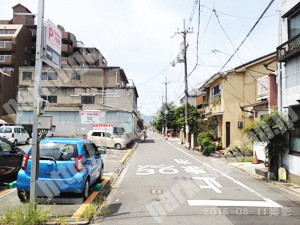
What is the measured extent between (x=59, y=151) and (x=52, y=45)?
8.48ft

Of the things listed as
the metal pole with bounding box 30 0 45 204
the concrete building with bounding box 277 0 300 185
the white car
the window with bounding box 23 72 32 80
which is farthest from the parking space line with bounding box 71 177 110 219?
the window with bounding box 23 72 32 80

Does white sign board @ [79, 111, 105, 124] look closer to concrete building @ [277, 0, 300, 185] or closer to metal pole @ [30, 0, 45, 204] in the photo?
concrete building @ [277, 0, 300, 185]

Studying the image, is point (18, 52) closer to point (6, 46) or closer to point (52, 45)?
point (6, 46)

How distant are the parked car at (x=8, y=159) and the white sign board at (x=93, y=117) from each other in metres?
8.89

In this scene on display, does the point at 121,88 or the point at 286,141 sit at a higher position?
the point at 121,88

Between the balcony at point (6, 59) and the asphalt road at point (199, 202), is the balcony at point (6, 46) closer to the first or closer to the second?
the balcony at point (6, 59)

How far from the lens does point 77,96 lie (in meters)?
30.5

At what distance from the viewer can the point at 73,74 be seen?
3183 centimetres

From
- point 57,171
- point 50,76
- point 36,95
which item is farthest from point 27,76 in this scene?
point 36,95

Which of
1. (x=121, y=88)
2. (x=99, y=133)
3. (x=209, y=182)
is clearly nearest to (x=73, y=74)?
(x=121, y=88)

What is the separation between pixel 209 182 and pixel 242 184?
120 cm

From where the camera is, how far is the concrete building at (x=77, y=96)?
2941cm

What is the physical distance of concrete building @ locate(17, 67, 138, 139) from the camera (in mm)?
29406

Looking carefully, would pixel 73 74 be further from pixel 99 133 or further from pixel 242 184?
pixel 242 184
